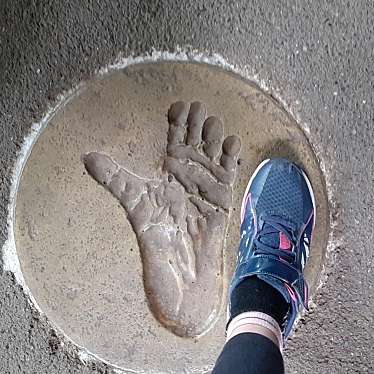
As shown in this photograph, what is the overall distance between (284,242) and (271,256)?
52 mm

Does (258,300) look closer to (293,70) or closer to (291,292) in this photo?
(291,292)

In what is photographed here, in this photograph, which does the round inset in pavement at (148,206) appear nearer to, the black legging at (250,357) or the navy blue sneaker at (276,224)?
the navy blue sneaker at (276,224)

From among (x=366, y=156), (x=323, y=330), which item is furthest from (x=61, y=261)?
(x=366, y=156)

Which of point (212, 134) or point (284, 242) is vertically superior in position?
point (212, 134)

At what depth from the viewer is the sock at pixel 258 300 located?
1.50m

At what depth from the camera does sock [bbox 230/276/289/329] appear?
150 cm

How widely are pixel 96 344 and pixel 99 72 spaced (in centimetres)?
74

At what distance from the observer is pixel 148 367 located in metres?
1.70

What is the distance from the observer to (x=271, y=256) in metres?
1.60

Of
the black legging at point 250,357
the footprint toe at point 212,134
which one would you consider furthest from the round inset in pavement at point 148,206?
the black legging at point 250,357

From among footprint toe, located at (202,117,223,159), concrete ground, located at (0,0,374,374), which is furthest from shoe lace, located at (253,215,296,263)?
footprint toe, located at (202,117,223,159)

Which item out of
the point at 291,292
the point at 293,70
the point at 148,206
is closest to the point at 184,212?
the point at 148,206

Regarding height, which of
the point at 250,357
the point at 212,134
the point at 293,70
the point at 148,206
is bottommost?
the point at 250,357

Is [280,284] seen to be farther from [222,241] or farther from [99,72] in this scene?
[99,72]
